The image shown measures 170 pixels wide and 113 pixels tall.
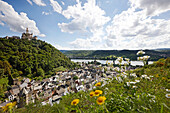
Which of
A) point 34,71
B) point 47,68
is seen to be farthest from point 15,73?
point 47,68

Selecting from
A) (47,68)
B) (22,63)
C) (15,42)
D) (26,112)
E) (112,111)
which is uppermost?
(15,42)

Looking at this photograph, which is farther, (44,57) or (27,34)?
(27,34)

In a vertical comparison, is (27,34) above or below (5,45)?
above

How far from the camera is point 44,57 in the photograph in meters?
57.3

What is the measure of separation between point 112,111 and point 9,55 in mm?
58075

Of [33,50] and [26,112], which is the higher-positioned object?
[33,50]

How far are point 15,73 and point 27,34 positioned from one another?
4803 cm

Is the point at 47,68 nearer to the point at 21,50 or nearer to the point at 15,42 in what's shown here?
the point at 21,50

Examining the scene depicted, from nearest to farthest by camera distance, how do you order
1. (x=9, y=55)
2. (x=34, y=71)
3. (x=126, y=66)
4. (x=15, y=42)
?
(x=126, y=66) < (x=9, y=55) < (x=34, y=71) < (x=15, y=42)

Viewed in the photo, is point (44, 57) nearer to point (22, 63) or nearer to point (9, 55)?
point (22, 63)

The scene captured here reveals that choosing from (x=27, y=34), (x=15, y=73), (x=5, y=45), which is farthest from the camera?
(x=27, y=34)

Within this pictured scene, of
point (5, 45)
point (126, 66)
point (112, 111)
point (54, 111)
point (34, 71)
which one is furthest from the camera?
point (34, 71)

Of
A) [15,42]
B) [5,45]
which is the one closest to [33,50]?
[15,42]

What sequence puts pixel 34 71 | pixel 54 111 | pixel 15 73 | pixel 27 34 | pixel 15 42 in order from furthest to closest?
pixel 27 34 < pixel 15 42 < pixel 34 71 < pixel 15 73 < pixel 54 111
